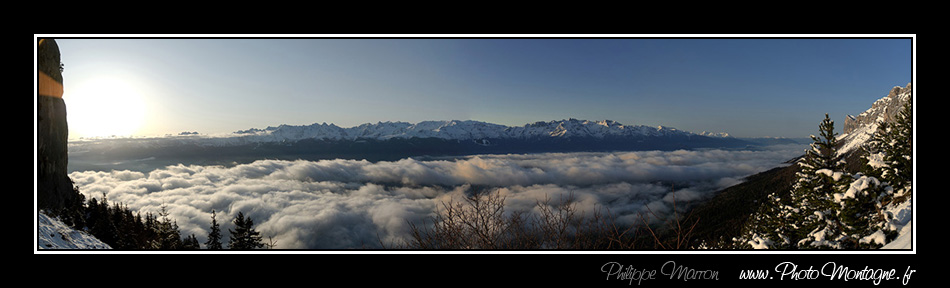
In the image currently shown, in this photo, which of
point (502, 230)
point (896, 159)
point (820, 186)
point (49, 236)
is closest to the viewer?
point (49, 236)

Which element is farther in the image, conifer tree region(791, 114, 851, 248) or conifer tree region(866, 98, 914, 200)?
conifer tree region(791, 114, 851, 248)

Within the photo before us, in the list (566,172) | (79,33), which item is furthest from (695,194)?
(79,33)

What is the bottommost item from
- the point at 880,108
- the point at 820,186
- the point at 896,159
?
the point at 820,186

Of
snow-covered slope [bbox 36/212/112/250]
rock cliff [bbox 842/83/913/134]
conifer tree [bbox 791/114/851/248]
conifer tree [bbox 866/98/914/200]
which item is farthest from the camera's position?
conifer tree [bbox 791/114/851/248]

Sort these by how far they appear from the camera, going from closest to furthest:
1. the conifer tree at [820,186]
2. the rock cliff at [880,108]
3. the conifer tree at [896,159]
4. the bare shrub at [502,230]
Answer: the bare shrub at [502,230]
the conifer tree at [896,159]
the rock cliff at [880,108]
the conifer tree at [820,186]

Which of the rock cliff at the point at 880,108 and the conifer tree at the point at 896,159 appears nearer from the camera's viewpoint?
the conifer tree at the point at 896,159

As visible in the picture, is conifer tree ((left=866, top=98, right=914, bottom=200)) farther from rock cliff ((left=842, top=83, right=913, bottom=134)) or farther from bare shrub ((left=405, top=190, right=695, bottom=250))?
bare shrub ((left=405, top=190, right=695, bottom=250))

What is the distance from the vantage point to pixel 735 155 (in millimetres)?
14359

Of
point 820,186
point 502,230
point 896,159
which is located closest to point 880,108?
point 896,159

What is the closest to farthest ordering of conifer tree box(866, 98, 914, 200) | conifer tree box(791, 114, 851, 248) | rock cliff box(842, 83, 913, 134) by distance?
conifer tree box(866, 98, 914, 200)
rock cliff box(842, 83, 913, 134)
conifer tree box(791, 114, 851, 248)

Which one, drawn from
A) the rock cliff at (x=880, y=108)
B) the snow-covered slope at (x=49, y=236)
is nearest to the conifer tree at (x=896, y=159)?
the rock cliff at (x=880, y=108)

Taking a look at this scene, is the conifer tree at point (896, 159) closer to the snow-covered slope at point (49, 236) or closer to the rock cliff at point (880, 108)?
the rock cliff at point (880, 108)

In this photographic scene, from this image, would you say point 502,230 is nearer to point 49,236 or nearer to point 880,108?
point 49,236

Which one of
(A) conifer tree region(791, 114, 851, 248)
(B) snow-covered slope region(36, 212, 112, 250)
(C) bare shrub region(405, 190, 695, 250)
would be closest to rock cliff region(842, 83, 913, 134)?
(A) conifer tree region(791, 114, 851, 248)
